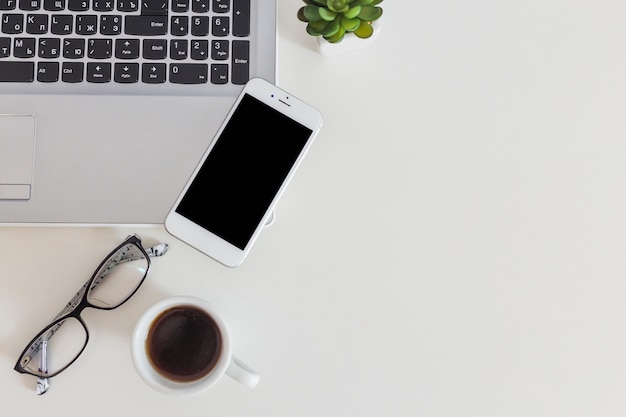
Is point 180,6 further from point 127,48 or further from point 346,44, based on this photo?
point 346,44

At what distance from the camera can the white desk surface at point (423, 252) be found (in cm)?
66

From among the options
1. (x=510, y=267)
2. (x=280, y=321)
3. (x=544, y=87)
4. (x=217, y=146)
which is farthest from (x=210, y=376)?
(x=544, y=87)

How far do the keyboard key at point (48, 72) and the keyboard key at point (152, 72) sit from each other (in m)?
0.09

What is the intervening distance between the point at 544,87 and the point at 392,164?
7.9 inches

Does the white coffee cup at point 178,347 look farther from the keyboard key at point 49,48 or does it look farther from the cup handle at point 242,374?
the keyboard key at point 49,48

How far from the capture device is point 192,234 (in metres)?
0.60

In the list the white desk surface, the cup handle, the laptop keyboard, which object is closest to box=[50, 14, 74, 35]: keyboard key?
the laptop keyboard

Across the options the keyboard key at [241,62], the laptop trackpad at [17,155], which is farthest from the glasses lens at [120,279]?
the keyboard key at [241,62]

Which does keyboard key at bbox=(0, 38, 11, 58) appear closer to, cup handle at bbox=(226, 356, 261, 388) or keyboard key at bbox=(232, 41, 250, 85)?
keyboard key at bbox=(232, 41, 250, 85)

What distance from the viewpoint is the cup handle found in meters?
0.59

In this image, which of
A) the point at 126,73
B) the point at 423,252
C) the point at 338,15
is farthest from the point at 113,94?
the point at 423,252

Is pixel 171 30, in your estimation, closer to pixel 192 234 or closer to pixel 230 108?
pixel 230 108

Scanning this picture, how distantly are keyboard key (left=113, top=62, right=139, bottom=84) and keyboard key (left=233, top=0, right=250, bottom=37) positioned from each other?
0.11 meters

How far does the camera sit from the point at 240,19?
2.02 feet
